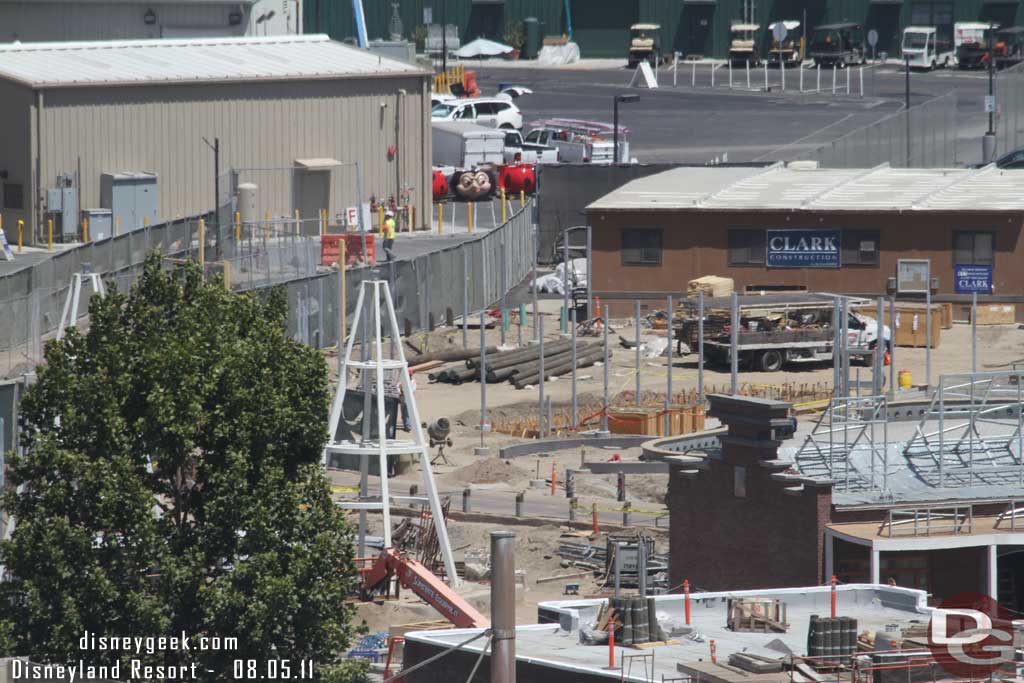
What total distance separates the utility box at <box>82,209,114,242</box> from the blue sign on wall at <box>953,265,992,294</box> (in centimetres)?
2489

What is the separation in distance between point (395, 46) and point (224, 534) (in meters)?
55.0

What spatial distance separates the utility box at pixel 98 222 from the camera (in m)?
62.2

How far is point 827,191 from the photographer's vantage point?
207 ft

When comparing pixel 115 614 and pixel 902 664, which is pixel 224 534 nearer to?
pixel 115 614

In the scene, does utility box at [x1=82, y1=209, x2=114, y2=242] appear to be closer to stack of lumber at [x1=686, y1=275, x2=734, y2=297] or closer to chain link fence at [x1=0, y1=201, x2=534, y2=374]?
chain link fence at [x1=0, y1=201, x2=534, y2=374]

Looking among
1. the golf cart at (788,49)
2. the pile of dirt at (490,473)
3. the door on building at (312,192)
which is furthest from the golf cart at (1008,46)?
the pile of dirt at (490,473)

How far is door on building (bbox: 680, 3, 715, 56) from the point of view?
116m

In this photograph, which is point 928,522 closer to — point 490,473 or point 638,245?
point 490,473

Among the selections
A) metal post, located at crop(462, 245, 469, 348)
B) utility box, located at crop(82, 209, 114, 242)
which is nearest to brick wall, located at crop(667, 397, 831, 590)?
metal post, located at crop(462, 245, 469, 348)

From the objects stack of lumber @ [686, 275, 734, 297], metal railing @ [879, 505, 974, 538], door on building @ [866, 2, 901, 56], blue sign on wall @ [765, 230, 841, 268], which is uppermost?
door on building @ [866, 2, 901, 56]

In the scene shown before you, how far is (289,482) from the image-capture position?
26.4m

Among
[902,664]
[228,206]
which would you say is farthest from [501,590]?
[228,206]

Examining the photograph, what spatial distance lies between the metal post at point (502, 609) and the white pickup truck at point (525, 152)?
62162 millimetres

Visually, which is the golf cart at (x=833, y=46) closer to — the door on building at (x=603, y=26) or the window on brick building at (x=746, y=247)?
the door on building at (x=603, y=26)
